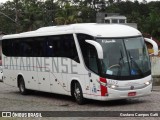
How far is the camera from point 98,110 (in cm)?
Result: 1571

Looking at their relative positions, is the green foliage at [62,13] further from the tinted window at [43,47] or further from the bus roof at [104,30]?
the bus roof at [104,30]

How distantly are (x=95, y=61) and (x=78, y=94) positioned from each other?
1829 millimetres

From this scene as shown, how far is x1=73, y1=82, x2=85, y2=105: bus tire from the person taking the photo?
1761 cm

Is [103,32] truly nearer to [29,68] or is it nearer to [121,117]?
[121,117]

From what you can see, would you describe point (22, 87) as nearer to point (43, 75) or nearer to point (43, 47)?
point (43, 75)

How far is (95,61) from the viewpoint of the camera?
54.5 ft

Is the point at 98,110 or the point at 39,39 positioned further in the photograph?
the point at 39,39

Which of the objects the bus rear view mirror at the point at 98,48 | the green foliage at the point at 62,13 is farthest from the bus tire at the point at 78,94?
the green foliage at the point at 62,13

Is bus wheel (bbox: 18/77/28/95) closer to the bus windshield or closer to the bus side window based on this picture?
the bus side window

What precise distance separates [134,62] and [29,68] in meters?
7.04

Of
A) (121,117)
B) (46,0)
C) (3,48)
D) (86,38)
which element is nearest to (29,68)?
(3,48)

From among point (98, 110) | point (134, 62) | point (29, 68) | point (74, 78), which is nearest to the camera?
point (98, 110)

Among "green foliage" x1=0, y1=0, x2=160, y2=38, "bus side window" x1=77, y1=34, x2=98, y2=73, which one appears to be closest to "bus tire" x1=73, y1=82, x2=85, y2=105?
"bus side window" x1=77, y1=34, x2=98, y2=73

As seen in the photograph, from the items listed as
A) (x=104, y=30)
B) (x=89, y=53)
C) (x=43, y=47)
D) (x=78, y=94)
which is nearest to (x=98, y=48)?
Result: (x=89, y=53)
